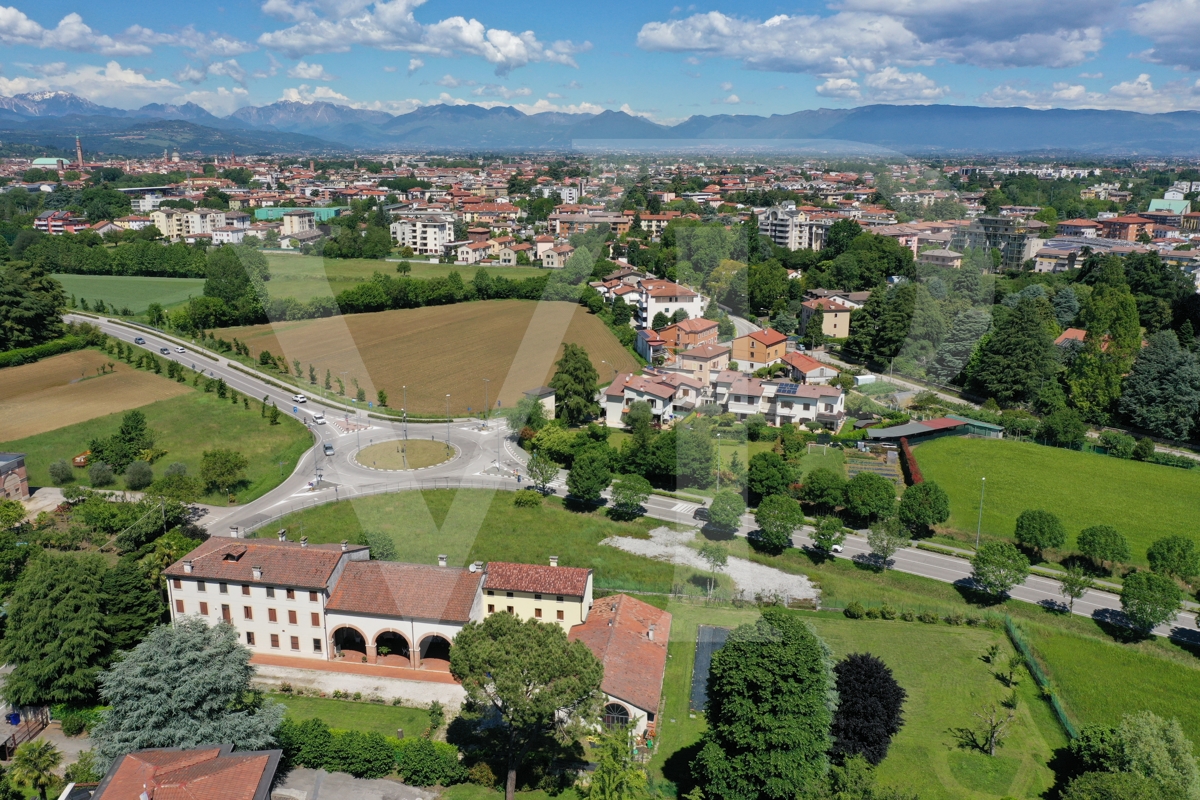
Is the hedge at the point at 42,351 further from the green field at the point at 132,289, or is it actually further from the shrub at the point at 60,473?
the shrub at the point at 60,473

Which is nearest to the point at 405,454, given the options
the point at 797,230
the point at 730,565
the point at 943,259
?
the point at 730,565

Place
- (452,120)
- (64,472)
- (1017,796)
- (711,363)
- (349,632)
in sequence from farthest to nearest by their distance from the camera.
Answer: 1. (452,120)
2. (711,363)
3. (64,472)
4. (349,632)
5. (1017,796)

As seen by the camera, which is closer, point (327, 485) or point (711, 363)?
point (327, 485)

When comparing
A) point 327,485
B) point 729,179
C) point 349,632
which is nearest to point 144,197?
point 729,179

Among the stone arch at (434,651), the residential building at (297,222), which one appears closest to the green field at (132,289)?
the residential building at (297,222)

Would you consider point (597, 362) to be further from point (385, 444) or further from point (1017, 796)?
point (1017, 796)

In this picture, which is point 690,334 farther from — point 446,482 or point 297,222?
point 297,222

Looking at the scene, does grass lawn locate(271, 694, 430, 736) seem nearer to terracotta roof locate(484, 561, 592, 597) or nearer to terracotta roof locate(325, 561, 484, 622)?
terracotta roof locate(325, 561, 484, 622)
